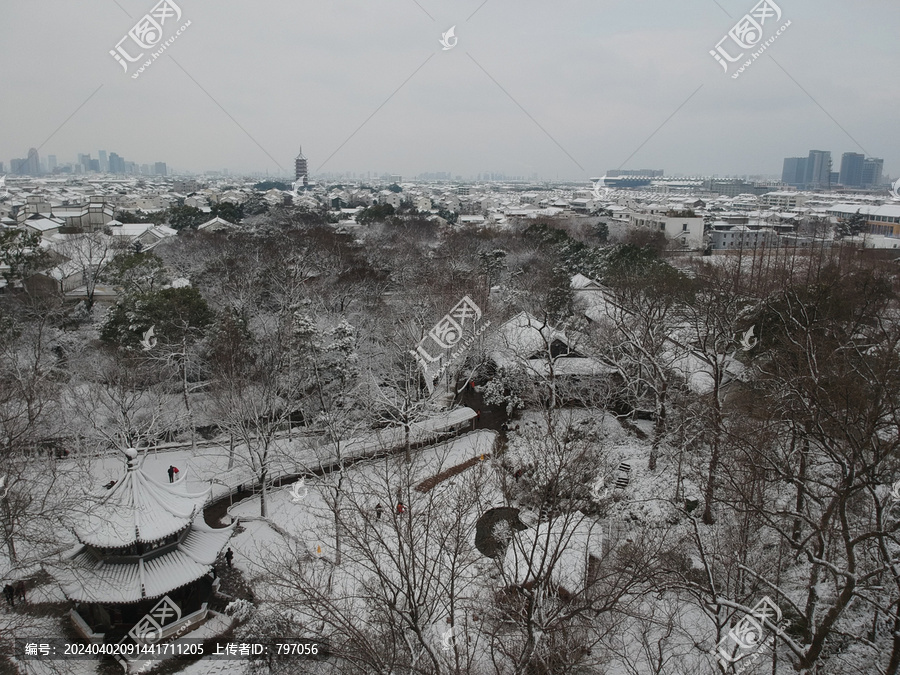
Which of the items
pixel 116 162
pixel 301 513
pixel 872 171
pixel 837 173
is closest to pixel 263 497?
pixel 301 513

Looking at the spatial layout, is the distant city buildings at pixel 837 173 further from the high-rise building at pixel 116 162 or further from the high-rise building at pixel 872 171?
the high-rise building at pixel 116 162

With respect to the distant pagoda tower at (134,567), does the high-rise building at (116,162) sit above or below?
above

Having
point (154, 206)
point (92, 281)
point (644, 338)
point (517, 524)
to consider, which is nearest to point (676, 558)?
point (517, 524)

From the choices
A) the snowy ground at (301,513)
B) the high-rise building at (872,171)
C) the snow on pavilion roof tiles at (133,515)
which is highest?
the high-rise building at (872,171)

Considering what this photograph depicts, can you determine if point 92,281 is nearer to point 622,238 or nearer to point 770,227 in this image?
point 622,238

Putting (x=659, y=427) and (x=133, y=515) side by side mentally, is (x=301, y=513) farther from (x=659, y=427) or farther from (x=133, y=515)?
(x=659, y=427)

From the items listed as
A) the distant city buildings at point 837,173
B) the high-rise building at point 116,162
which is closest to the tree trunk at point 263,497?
the distant city buildings at point 837,173
